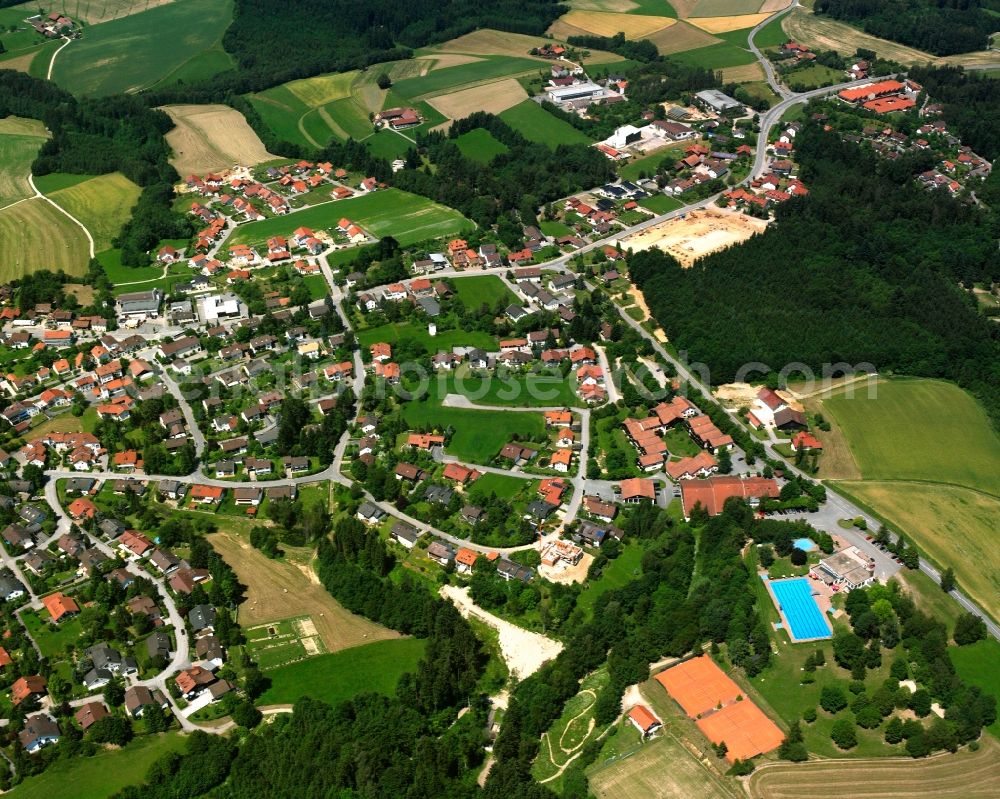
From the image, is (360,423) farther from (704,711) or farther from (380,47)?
(380,47)

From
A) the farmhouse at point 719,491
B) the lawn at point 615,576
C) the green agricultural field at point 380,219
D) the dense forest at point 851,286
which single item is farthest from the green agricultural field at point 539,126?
the lawn at point 615,576

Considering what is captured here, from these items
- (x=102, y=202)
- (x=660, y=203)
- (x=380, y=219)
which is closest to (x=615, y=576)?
(x=380, y=219)

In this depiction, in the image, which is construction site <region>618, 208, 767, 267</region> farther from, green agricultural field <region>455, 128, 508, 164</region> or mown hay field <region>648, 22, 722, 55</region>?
mown hay field <region>648, 22, 722, 55</region>

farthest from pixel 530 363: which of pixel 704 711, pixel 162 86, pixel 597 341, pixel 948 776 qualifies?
pixel 162 86

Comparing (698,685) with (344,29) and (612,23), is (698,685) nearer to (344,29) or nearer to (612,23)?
(612,23)

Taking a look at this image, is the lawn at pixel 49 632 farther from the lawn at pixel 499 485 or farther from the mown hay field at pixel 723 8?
the mown hay field at pixel 723 8

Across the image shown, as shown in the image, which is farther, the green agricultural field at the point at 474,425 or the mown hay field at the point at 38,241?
the mown hay field at the point at 38,241
